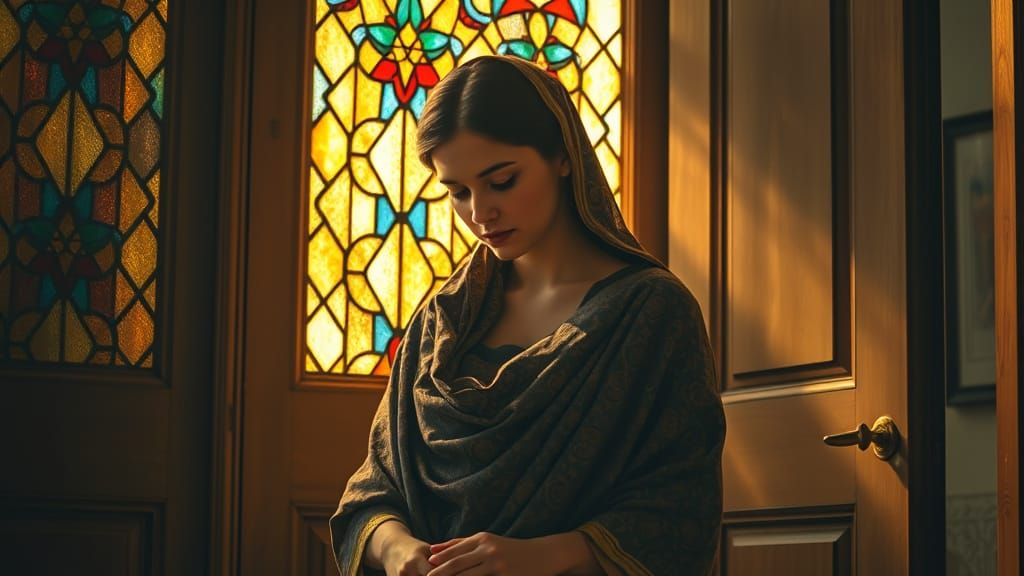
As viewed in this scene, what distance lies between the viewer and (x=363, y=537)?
5.90ft

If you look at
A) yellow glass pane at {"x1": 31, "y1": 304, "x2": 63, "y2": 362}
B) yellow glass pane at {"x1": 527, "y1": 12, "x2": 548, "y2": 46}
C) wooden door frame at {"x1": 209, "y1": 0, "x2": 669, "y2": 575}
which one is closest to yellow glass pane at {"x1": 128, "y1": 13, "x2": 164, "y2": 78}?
wooden door frame at {"x1": 209, "y1": 0, "x2": 669, "y2": 575}

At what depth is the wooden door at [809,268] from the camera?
2377 millimetres

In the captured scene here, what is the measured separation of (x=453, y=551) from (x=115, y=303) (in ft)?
4.88

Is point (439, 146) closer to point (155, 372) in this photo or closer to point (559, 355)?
point (559, 355)

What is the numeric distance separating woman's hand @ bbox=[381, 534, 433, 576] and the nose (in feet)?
1.36

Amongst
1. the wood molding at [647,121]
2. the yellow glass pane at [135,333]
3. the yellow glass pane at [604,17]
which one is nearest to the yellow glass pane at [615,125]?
the wood molding at [647,121]


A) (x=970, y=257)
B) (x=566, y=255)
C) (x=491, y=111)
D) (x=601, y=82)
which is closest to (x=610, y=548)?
(x=566, y=255)

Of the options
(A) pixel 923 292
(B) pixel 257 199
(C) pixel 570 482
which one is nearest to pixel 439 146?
(C) pixel 570 482

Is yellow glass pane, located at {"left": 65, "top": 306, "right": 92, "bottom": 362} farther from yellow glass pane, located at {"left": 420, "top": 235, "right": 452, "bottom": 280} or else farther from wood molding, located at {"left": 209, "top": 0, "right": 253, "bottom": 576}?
yellow glass pane, located at {"left": 420, "top": 235, "right": 452, "bottom": 280}

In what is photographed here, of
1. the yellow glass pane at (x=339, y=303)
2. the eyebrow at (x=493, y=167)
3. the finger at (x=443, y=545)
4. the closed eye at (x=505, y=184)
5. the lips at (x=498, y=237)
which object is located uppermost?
the eyebrow at (x=493, y=167)

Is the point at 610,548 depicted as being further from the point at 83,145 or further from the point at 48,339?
the point at 83,145

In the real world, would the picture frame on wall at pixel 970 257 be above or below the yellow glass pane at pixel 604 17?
below

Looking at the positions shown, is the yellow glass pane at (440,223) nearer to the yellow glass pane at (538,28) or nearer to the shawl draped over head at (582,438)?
the yellow glass pane at (538,28)

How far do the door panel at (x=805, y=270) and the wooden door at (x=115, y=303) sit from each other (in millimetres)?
1058
